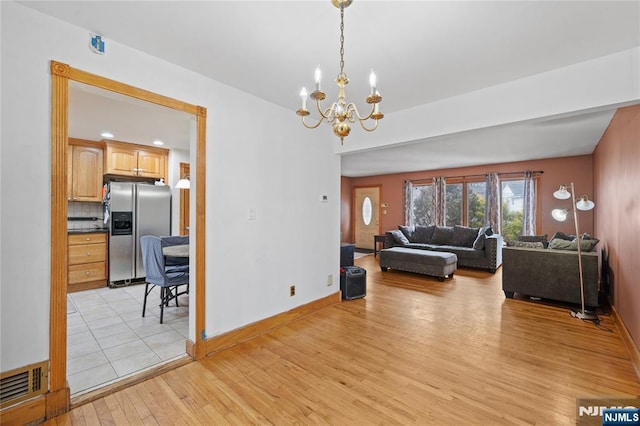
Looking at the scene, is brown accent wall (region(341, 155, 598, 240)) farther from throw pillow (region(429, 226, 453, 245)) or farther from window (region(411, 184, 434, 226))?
throw pillow (region(429, 226, 453, 245))

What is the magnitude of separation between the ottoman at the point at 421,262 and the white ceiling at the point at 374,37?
336cm

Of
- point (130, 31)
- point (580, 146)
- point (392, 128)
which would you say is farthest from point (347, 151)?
point (580, 146)

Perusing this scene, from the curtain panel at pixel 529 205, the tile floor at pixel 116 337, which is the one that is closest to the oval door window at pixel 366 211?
the curtain panel at pixel 529 205

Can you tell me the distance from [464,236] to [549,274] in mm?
2774

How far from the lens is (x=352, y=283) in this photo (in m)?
4.02

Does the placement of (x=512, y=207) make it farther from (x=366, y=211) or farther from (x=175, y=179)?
(x=175, y=179)

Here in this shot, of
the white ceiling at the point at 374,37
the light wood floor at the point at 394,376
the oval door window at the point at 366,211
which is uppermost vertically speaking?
the white ceiling at the point at 374,37

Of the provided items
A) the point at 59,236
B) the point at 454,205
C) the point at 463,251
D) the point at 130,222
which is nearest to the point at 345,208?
the point at 454,205

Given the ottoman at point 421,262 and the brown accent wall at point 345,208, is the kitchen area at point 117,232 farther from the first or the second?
the brown accent wall at point 345,208

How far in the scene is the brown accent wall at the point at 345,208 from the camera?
9.40 meters

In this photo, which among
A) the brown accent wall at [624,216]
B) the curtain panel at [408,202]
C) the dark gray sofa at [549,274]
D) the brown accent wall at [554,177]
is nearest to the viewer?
the brown accent wall at [624,216]

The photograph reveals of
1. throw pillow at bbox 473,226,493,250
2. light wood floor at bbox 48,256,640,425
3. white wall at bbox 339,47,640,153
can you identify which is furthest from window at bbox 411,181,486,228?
white wall at bbox 339,47,640,153

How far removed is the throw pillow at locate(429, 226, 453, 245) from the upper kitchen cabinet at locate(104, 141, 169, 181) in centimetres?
616

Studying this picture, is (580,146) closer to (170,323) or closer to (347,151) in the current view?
(347,151)
